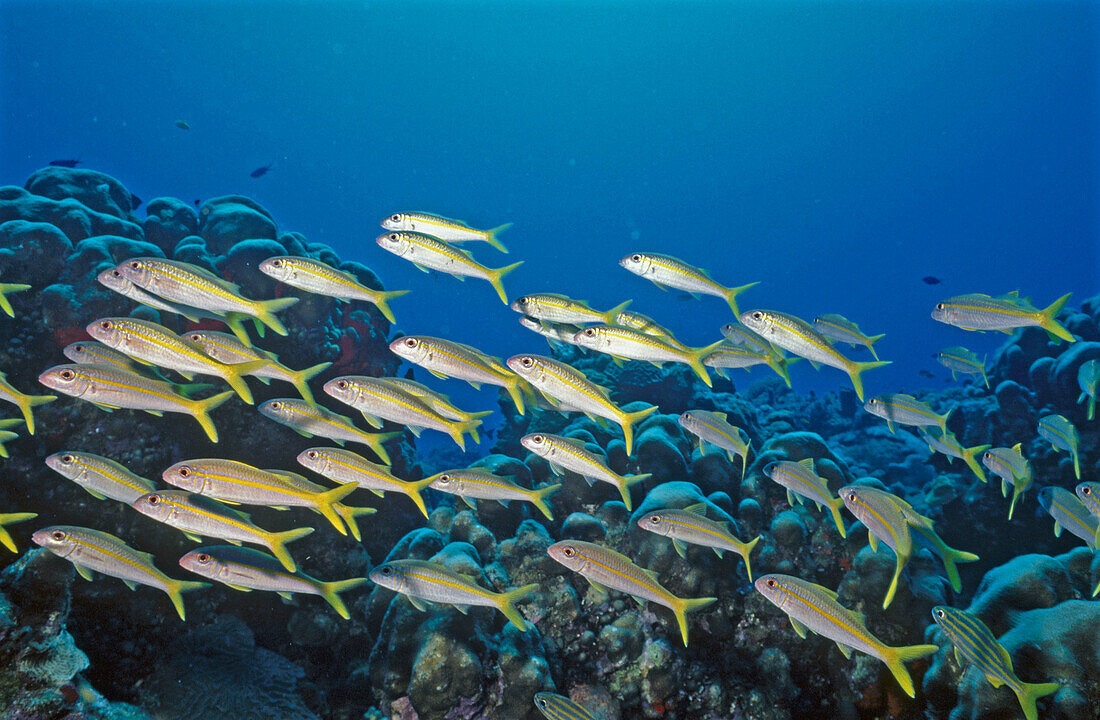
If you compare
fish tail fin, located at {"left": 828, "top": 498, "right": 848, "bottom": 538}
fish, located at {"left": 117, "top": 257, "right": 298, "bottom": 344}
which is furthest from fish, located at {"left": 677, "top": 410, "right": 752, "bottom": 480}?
fish, located at {"left": 117, "top": 257, "right": 298, "bottom": 344}

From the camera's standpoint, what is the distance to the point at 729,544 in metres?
4.42

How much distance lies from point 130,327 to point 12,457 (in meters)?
3.39

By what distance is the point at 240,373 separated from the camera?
3945 mm

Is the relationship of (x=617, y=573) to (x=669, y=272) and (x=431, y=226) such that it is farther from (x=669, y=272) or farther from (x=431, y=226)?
(x=431, y=226)

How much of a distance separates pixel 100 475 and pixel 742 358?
6616 mm

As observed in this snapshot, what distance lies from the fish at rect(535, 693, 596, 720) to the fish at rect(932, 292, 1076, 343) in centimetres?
507

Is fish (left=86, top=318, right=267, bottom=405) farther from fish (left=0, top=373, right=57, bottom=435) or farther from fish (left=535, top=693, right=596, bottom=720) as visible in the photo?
fish (left=535, top=693, right=596, bottom=720)

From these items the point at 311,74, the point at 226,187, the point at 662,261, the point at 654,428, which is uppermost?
the point at 311,74

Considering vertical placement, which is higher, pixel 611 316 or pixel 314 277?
pixel 611 316

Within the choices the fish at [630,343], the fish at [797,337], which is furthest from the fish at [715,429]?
the fish at [630,343]

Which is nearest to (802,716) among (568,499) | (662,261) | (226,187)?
(568,499)

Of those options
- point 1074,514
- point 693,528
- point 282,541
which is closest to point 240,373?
point 282,541

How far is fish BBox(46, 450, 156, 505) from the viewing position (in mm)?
3871

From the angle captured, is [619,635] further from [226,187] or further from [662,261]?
[226,187]
